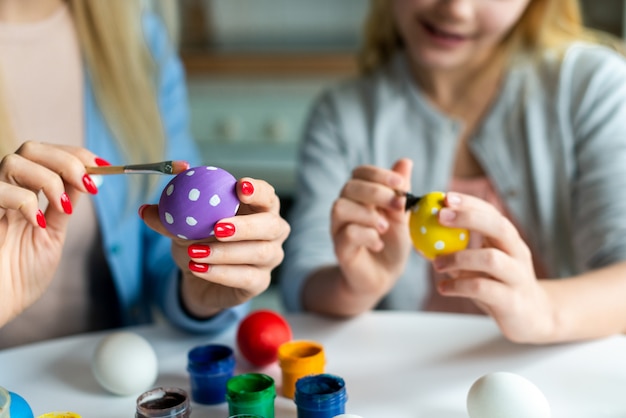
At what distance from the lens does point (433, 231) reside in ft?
2.51

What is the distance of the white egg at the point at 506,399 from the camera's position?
0.65m

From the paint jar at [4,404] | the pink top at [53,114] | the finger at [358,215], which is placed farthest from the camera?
the pink top at [53,114]

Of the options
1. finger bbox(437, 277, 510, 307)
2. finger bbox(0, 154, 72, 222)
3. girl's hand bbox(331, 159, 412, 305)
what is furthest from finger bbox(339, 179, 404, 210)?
finger bbox(0, 154, 72, 222)

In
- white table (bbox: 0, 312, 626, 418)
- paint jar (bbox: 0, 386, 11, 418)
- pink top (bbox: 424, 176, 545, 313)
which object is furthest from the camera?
pink top (bbox: 424, 176, 545, 313)

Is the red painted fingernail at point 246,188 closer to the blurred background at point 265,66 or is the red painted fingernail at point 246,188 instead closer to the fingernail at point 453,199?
the fingernail at point 453,199

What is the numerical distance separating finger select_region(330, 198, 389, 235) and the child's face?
36 centimetres

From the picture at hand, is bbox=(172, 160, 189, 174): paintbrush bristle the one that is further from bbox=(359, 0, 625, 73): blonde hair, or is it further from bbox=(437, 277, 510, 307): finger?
bbox=(359, 0, 625, 73): blonde hair

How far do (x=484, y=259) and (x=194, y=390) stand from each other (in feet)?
1.06

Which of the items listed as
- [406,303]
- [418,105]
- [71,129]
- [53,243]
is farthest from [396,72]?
[53,243]

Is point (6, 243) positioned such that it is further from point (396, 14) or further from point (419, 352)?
point (396, 14)

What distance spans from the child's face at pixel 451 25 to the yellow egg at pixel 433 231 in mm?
382

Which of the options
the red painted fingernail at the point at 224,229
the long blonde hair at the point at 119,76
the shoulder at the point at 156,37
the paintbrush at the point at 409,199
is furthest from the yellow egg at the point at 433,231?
the shoulder at the point at 156,37

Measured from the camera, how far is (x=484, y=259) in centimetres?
75

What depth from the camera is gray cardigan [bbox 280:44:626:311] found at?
1.05m
